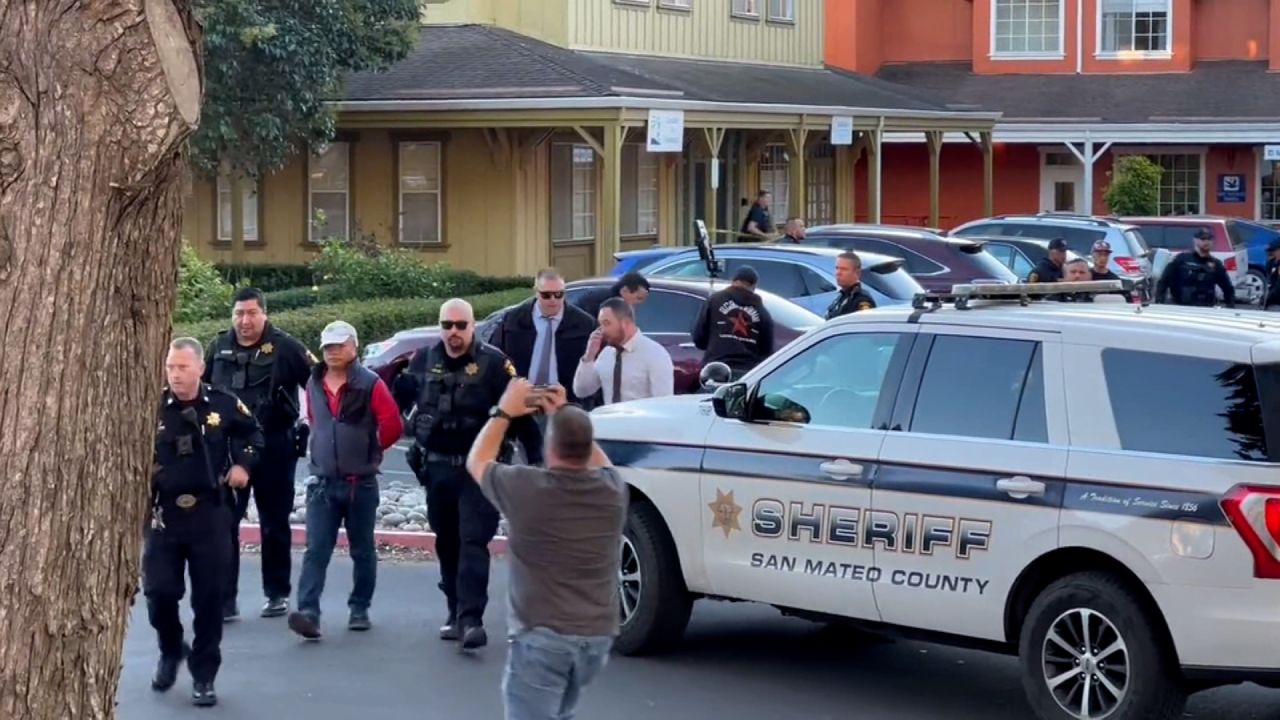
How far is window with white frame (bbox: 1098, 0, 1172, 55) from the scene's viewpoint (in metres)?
44.9

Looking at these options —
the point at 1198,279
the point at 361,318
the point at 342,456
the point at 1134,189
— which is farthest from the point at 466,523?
the point at 1134,189

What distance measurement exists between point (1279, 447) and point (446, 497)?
4.36 metres

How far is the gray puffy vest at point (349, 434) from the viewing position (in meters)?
10.2

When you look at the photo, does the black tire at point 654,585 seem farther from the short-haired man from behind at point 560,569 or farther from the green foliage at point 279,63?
the green foliage at point 279,63

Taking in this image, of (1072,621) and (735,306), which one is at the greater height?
(735,306)

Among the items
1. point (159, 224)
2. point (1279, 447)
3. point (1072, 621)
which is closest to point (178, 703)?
point (1072, 621)

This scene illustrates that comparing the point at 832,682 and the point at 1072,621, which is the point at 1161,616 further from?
the point at 832,682

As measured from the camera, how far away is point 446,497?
1006 cm

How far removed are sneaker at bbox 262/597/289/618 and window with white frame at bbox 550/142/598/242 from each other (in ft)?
59.7

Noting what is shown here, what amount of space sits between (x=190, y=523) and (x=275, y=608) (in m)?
2.18

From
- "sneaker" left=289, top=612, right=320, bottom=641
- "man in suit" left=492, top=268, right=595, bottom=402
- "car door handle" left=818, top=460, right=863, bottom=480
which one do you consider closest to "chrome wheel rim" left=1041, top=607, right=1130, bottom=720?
"car door handle" left=818, top=460, right=863, bottom=480

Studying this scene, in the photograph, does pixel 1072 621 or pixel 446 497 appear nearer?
pixel 1072 621

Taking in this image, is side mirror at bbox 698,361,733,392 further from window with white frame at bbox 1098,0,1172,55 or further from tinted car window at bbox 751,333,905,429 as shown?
window with white frame at bbox 1098,0,1172,55

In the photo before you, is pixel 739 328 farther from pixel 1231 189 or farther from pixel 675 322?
pixel 1231 189
